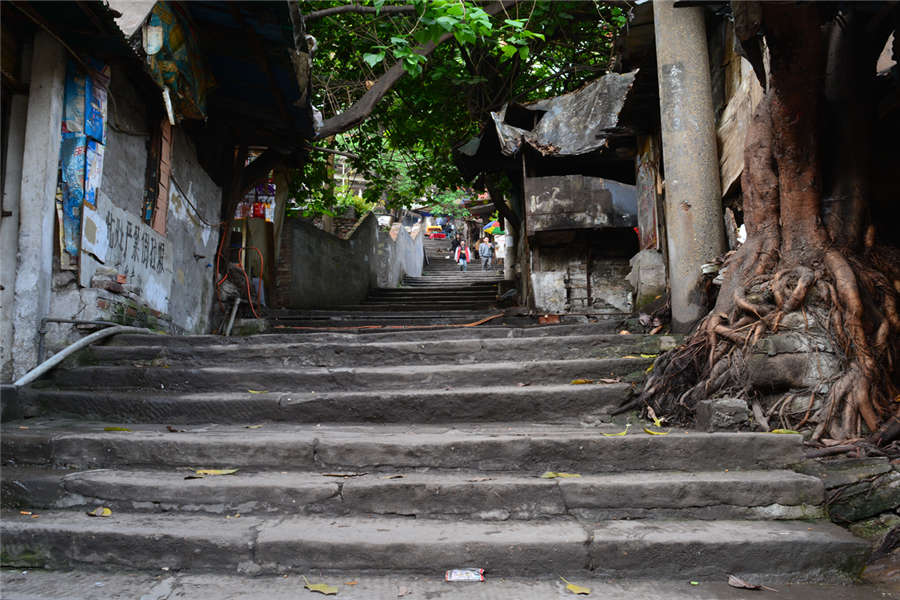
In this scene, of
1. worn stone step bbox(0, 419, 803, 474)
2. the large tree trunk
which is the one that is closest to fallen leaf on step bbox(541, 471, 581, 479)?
worn stone step bbox(0, 419, 803, 474)

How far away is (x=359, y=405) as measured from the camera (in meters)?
3.86

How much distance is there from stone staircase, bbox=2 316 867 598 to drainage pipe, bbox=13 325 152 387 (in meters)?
0.11

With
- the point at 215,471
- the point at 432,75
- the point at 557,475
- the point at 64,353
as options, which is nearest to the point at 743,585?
the point at 557,475

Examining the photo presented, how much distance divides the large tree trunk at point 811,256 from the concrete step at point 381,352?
2.32ft

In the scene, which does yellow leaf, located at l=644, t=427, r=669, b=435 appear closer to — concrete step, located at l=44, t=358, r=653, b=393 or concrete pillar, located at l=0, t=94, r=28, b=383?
concrete step, located at l=44, t=358, r=653, b=393

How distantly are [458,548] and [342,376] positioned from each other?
196 centimetres

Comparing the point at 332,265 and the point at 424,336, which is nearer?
the point at 424,336

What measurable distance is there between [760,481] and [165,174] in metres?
5.98

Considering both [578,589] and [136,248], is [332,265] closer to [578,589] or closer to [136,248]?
[136,248]

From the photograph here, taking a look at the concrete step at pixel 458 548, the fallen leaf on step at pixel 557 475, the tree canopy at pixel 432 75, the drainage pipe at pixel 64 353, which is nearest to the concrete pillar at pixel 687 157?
the fallen leaf on step at pixel 557 475

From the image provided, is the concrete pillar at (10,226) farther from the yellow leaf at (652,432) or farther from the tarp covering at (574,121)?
the tarp covering at (574,121)

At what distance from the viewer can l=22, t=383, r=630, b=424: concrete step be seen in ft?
12.4

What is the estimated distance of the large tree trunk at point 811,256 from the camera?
329 cm

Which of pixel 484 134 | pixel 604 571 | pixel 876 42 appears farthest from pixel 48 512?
pixel 484 134
